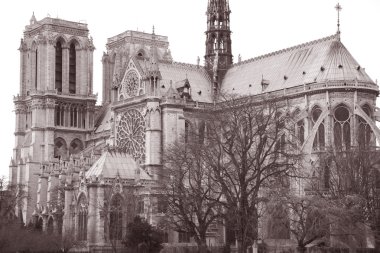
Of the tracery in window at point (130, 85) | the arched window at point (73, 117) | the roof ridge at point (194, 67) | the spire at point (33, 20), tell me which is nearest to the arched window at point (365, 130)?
the roof ridge at point (194, 67)

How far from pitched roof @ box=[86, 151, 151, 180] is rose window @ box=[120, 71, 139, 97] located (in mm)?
9701

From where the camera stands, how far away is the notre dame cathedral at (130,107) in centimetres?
7181

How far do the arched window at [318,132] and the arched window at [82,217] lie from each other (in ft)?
67.0

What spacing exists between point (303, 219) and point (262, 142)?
8102 millimetres

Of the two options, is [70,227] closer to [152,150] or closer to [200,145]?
[152,150]

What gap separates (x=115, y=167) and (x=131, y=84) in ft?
45.4

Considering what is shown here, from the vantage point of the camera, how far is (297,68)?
258 ft

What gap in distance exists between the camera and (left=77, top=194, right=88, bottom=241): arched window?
236 ft

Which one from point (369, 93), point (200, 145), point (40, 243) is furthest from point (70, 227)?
point (369, 93)

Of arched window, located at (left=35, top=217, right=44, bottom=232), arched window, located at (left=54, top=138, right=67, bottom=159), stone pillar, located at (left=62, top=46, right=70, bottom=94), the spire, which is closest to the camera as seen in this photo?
arched window, located at (left=35, top=217, right=44, bottom=232)

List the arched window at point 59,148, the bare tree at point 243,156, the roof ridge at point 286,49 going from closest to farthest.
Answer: the bare tree at point 243,156
the roof ridge at point 286,49
the arched window at point 59,148

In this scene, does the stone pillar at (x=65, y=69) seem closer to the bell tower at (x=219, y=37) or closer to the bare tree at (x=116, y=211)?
the bell tower at (x=219, y=37)

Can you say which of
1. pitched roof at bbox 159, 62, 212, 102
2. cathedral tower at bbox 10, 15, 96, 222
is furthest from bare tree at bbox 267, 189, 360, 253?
cathedral tower at bbox 10, 15, 96, 222

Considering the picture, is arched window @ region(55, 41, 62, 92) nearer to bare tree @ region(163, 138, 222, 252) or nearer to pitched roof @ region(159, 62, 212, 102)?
pitched roof @ region(159, 62, 212, 102)
